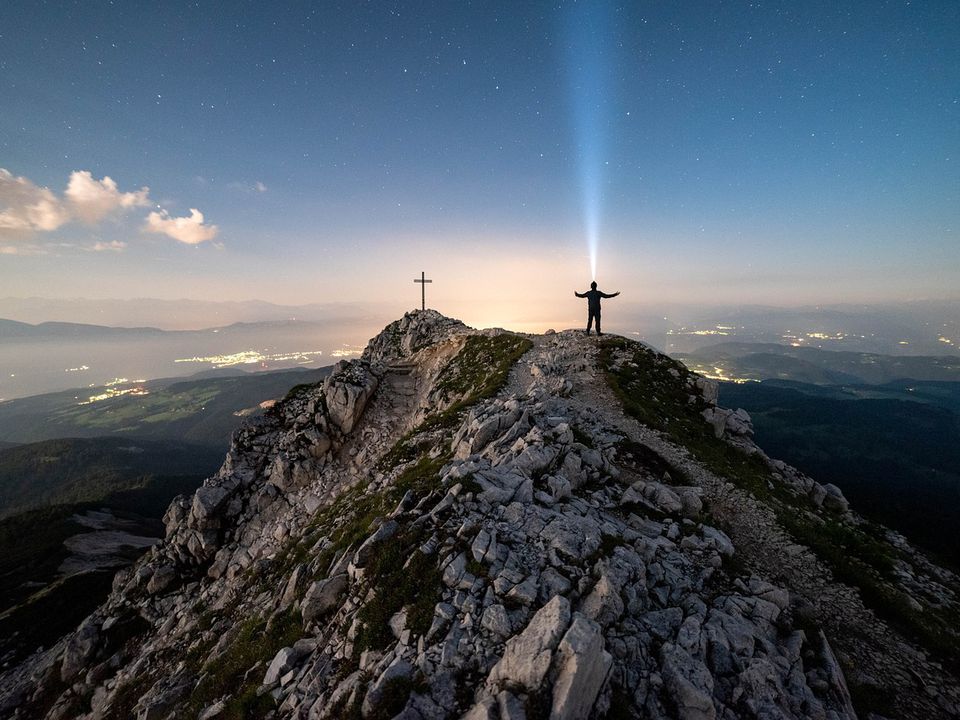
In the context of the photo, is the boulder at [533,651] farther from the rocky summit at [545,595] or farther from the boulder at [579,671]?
the boulder at [579,671]

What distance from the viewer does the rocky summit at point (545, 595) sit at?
8508 mm

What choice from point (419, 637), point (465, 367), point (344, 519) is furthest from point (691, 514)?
point (465, 367)

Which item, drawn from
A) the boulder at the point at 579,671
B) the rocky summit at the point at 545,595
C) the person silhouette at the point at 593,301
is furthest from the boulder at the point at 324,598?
the person silhouette at the point at 593,301

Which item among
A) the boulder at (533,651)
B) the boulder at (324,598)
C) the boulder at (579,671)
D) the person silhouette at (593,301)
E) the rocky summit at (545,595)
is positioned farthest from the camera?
the person silhouette at (593,301)

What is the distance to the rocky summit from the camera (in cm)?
851

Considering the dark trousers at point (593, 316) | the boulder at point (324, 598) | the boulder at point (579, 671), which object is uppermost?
the dark trousers at point (593, 316)

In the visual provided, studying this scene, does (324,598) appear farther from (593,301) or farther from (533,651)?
(593,301)

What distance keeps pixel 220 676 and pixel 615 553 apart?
51.0ft

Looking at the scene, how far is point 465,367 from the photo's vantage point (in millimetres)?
40781

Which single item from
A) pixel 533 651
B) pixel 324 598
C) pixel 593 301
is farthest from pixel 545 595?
pixel 593 301

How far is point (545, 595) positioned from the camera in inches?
388

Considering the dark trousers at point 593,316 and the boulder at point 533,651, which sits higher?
the dark trousers at point 593,316

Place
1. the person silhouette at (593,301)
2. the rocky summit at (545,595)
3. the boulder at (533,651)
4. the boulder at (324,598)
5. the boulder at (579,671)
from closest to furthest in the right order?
1. the boulder at (579,671)
2. the boulder at (533,651)
3. the rocky summit at (545,595)
4. the boulder at (324,598)
5. the person silhouette at (593,301)

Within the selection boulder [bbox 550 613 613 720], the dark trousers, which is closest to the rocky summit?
Answer: boulder [bbox 550 613 613 720]
